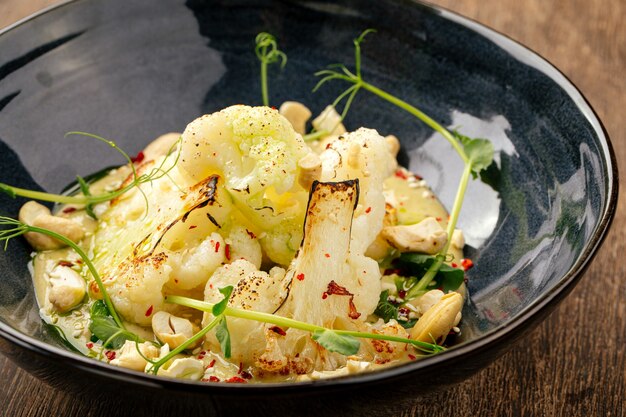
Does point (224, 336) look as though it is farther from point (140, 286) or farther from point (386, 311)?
point (386, 311)

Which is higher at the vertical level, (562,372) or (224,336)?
(224,336)

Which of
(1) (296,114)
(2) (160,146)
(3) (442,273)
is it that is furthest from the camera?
(1) (296,114)

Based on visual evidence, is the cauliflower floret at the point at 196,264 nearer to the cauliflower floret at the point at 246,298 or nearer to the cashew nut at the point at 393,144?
the cauliflower floret at the point at 246,298

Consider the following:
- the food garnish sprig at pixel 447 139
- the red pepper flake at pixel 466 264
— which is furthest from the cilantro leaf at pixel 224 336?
the red pepper flake at pixel 466 264

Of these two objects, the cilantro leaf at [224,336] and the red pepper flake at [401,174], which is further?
the red pepper flake at [401,174]

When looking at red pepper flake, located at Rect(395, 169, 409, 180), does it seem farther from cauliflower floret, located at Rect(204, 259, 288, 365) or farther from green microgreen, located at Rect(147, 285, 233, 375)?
green microgreen, located at Rect(147, 285, 233, 375)

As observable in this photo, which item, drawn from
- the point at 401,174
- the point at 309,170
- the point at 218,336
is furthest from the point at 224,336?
the point at 401,174

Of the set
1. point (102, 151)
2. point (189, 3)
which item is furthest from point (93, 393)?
point (189, 3)

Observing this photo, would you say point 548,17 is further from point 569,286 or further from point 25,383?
point 25,383
